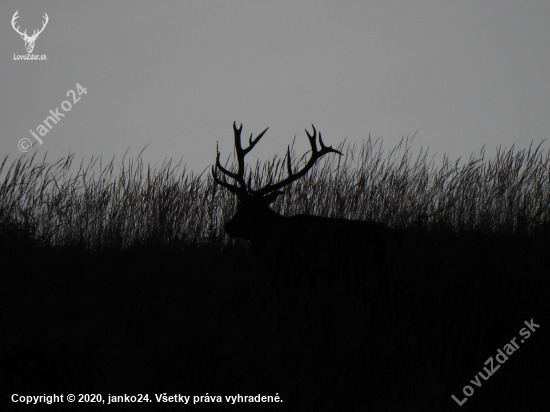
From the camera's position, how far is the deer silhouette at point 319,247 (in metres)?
4.35

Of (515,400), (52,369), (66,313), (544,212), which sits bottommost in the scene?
(515,400)

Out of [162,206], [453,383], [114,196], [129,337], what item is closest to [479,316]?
[453,383]

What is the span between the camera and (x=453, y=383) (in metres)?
3.37

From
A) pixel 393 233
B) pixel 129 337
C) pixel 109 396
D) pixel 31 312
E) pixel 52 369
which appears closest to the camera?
pixel 52 369

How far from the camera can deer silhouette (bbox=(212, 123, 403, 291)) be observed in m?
4.35

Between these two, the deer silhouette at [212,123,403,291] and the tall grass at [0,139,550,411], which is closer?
the tall grass at [0,139,550,411]

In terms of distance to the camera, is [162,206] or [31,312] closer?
[31,312]

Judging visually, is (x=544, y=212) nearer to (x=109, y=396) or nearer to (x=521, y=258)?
(x=521, y=258)

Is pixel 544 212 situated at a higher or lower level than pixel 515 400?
higher

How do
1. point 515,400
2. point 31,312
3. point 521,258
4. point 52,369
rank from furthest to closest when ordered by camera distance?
point 521,258 < point 31,312 < point 515,400 < point 52,369

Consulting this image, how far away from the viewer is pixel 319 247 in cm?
448

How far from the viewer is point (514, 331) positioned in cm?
386

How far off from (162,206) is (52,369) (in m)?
4.95

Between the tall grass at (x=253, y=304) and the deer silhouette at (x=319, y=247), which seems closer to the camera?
the tall grass at (x=253, y=304)
